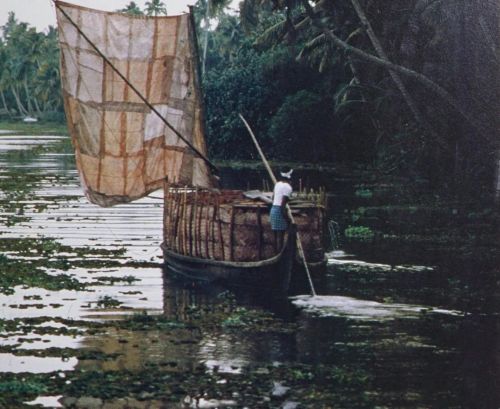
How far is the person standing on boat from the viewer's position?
20438 millimetres

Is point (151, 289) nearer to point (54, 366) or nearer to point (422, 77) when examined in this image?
point (54, 366)

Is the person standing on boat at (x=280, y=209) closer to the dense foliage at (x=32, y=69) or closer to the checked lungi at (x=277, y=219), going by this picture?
the checked lungi at (x=277, y=219)

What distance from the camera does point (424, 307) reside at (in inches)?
787

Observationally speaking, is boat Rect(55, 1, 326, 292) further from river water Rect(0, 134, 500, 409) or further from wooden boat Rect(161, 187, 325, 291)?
wooden boat Rect(161, 187, 325, 291)

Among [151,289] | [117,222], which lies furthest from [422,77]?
[151,289]

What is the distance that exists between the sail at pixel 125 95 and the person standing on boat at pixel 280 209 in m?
7.83

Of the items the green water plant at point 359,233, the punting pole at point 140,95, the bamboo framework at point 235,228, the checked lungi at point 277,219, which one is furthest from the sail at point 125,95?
the checked lungi at point 277,219

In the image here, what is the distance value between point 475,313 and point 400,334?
105 inches

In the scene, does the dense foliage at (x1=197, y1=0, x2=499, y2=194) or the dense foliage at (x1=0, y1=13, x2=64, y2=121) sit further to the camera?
the dense foliage at (x1=0, y1=13, x2=64, y2=121)

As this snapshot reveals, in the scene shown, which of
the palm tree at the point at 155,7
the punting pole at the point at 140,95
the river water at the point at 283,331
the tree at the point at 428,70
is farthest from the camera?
the palm tree at the point at 155,7

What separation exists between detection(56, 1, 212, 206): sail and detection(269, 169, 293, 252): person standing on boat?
7834mm

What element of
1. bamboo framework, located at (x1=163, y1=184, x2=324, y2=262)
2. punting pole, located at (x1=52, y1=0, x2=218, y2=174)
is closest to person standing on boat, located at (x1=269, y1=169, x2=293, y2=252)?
bamboo framework, located at (x1=163, y1=184, x2=324, y2=262)

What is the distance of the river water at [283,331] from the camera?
13562mm

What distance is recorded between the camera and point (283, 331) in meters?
17.5
